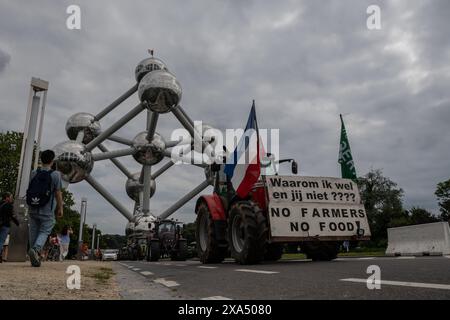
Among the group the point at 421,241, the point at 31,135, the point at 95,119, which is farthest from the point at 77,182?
the point at 421,241

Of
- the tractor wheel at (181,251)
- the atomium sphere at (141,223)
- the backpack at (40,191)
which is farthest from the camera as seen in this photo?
the atomium sphere at (141,223)

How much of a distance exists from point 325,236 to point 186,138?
2509 cm

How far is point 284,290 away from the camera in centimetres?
376

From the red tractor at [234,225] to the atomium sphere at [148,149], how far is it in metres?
18.5

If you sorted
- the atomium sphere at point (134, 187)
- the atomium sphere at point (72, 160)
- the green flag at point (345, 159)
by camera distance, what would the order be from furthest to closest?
1. the atomium sphere at point (134, 187)
2. the atomium sphere at point (72, 160)
3. the green flag at point (345, 159)

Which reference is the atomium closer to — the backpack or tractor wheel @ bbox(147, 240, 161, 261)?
tractor wheel @ bbox(147, 240, 161, 261)

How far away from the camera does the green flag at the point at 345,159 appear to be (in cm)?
1099

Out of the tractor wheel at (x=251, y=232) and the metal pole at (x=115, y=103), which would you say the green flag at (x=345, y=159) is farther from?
the metal pole at (x=115, y=103)

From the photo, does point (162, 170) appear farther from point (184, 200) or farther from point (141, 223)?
point (141, 223)

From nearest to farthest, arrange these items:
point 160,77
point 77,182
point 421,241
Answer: point 421,241, point 160,77, point 77,182

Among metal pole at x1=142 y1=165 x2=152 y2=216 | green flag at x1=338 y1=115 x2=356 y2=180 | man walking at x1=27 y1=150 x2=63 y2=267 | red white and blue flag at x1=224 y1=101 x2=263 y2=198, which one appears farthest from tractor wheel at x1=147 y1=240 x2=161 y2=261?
metal pole at x1=142 y1=165 x2=152 y2=216

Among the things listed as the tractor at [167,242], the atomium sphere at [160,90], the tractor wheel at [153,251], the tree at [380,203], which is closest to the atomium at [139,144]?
the atomium sphere at [160,90]

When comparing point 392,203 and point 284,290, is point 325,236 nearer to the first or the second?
point 284,290
